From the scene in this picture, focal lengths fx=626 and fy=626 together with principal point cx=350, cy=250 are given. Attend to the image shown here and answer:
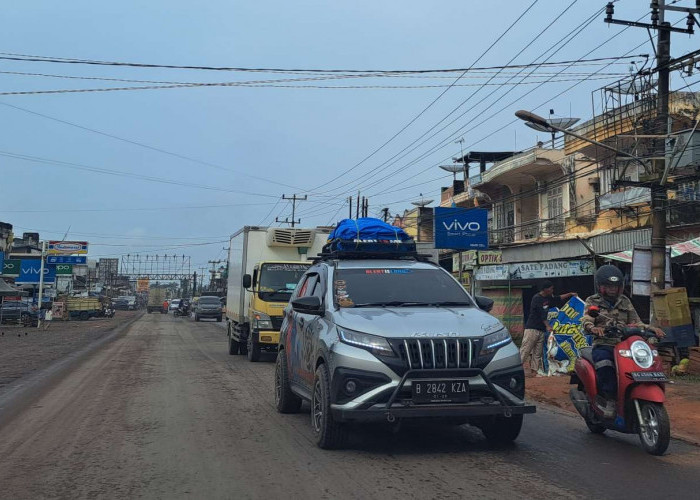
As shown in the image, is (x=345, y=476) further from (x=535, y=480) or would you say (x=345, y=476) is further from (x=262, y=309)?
(x=262, y=309)

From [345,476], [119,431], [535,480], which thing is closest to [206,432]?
[119,431]

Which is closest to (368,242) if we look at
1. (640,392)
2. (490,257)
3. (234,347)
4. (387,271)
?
(387,271)

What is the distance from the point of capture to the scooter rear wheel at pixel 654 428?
5773 millimetres

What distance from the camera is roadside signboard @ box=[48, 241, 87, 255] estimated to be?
5219 cm

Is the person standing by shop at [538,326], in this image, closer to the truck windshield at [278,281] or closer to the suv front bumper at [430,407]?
the truck windshield at [278,281]

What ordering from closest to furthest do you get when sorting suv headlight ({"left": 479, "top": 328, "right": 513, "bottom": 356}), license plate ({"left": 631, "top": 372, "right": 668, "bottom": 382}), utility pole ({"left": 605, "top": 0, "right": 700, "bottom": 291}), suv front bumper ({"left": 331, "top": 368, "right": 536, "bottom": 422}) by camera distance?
suv front bumper ({"left": 331, "top": 368, "right": 536, "bottom": 422})
suv headlight ({"left": 479, "top": 328, "right": 513, "bottom": 356})
license plate ({"left": 631, "top": 372, "right": 668, "bottom": 382})
utility pole ({"left": 605, "top": 0, "right": 700, "bottom": 291})

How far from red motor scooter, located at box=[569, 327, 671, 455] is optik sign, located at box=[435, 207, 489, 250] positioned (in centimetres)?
1110

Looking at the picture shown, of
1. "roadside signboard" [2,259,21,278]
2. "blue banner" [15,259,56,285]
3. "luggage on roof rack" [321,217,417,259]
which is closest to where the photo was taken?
"luggage on roof rack" [321,217,417,259]

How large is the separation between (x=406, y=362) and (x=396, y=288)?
57.4 inches

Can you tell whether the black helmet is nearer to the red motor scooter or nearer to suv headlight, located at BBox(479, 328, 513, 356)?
the red motor scooter

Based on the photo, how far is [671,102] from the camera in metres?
19.8

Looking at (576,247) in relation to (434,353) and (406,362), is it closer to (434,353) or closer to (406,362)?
(434,353)

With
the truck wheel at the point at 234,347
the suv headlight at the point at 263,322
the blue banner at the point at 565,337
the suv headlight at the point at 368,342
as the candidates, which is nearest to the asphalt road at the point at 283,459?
the suv headlight at the point at 368,342

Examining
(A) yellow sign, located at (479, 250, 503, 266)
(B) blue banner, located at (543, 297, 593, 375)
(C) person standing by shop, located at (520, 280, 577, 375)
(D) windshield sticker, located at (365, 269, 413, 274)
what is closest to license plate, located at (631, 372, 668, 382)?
(D) windshield sticker, located at (365, 269, 413, 274)
